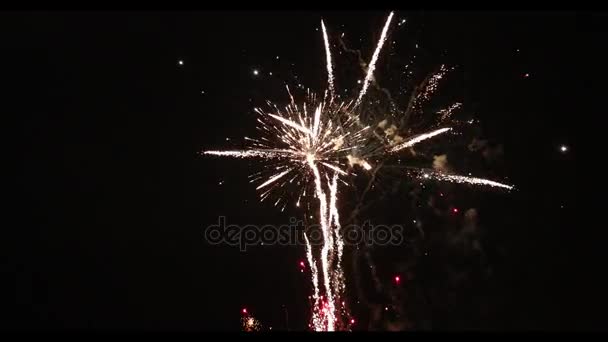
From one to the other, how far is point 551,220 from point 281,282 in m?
5.54

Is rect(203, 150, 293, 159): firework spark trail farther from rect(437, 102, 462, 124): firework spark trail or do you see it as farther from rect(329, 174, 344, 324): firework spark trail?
rect(437, 102, 462, 124): firework spark trail

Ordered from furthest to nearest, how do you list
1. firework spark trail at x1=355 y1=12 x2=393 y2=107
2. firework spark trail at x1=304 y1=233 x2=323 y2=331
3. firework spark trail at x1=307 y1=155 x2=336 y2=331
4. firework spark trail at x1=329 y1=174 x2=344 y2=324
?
firework spark trail at x1=304 y1=233 x2=323 y2=331 → firework spark trail at x1=329 y1=174 x2=344 y2=324 → firework spark trail at x1=307 y1=155 x2=336 y2=331 → firework spark trail at x1=355 y1=12 x2=393 y2=107

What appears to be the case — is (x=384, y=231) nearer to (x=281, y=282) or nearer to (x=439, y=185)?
(x=439, y=185)

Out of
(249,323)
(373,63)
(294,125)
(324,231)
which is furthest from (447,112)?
(249,323)

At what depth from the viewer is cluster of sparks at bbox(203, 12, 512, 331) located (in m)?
7.56

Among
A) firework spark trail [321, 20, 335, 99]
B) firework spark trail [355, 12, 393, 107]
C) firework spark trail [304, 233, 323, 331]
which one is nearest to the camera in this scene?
firework spark trail [355, 12, 393, 107]

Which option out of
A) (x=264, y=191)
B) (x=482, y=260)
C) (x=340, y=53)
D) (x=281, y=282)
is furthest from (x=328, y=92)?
(x=281, y=282)

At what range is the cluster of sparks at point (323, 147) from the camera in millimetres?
7562

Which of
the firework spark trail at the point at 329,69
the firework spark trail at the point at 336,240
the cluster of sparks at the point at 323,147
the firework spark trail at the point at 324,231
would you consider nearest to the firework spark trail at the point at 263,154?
the cluster of sparks at the point at 323,147

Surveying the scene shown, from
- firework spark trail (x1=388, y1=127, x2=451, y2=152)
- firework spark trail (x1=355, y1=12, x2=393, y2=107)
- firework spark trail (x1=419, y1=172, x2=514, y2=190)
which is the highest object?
firework spark trail (x1=355, y1=12, x2=393, y2=107)

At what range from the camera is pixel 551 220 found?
911cm

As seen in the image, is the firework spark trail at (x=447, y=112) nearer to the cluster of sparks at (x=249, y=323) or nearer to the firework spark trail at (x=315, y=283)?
the firework spark trail at (x=315, y=283)

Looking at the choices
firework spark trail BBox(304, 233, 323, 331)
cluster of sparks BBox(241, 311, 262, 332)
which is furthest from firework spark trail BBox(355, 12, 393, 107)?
cluster of sparks BBox(241, 311, 262, 332)

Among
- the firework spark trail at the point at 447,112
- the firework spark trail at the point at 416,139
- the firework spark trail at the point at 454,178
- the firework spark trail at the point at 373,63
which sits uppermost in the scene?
the firework spark trail at the point at 373,63
